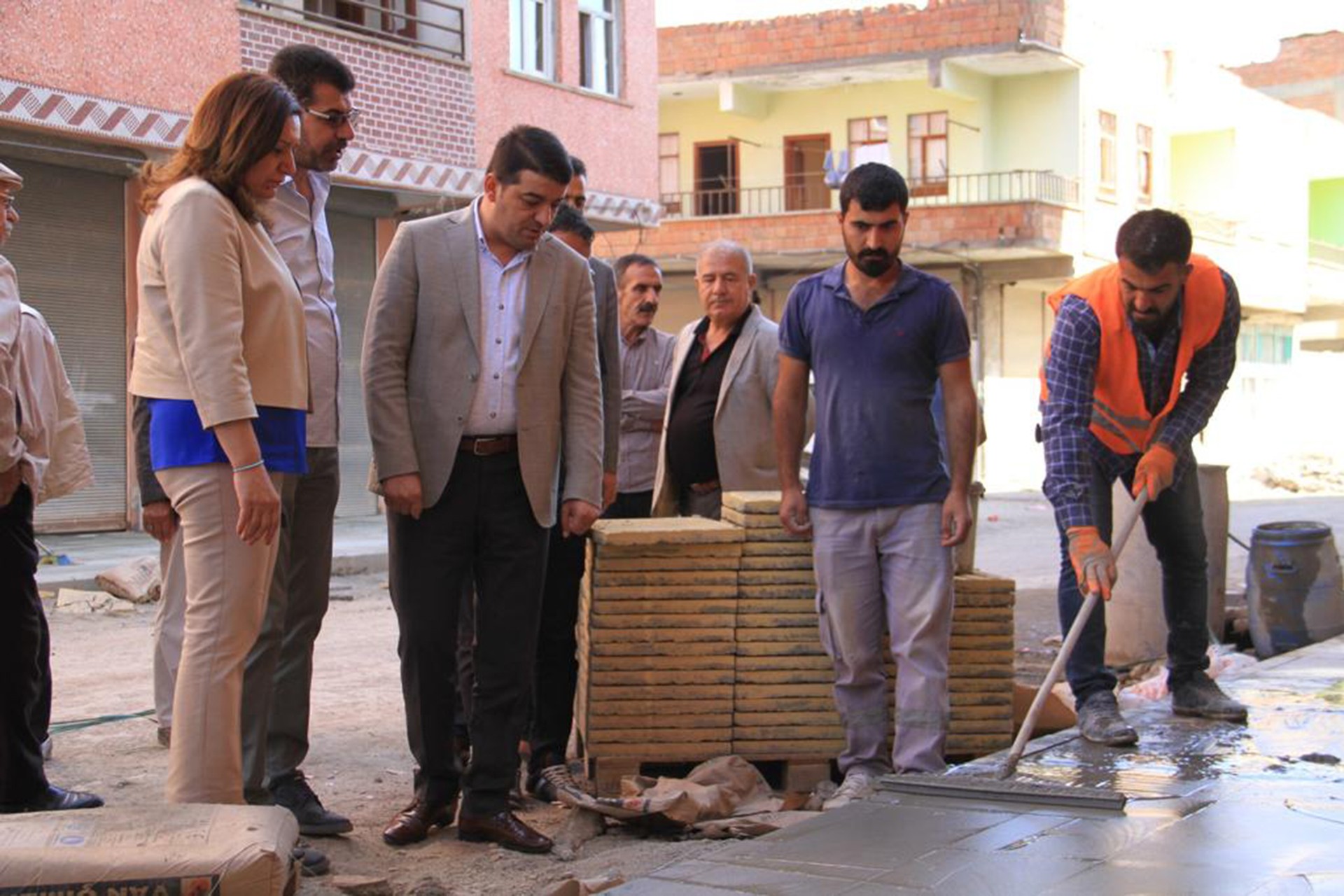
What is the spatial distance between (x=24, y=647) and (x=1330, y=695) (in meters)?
4.74

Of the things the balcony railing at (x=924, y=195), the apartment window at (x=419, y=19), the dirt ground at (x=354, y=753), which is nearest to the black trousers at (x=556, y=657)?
the dirt ground at (x=354, y=753)

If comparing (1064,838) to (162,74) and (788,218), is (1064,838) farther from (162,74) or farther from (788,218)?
(788,218)

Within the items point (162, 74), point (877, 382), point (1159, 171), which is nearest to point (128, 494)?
point (162, 74)

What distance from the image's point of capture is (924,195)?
3128 cm

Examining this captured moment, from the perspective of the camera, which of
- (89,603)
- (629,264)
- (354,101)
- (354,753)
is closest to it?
(354,753)

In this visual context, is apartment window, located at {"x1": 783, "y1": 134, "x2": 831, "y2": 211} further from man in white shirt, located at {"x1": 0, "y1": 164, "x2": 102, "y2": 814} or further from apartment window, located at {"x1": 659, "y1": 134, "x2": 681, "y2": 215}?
man in white shirt, located at {"x1": 0, "y1": 164, "x2": 102, "y2": 814}

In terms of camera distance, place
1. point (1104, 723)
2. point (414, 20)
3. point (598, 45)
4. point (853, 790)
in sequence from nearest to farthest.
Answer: point (853, 790) < point (1104, 723) < point (414, 20) < point (598, 45)

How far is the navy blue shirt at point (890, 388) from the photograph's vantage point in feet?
16.8

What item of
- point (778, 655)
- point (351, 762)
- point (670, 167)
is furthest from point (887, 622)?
point (670, 167)

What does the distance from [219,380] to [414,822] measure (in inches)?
61.8

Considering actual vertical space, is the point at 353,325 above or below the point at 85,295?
below

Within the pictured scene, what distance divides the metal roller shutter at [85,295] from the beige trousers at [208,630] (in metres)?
11.6

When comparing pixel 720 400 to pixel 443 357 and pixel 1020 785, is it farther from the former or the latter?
pixel 1020 785

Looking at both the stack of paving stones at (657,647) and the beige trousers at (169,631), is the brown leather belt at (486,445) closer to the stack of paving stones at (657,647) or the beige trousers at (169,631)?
the stack of paving stones at (657,647)
